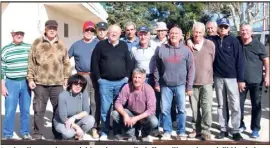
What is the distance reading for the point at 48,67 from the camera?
483 centimetres

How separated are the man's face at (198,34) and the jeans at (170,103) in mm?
664

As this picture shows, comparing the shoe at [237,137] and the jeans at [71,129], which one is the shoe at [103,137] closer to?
the jeans at [71,129]

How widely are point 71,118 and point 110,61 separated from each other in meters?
0.90

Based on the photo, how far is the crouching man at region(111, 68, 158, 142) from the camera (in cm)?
480

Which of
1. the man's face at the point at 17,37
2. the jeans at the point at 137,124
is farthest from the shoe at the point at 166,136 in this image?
the man's face at the point at 17,37

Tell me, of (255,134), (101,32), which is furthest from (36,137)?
(255,134)

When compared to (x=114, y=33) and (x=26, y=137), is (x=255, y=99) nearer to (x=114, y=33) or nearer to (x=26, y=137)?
(x=114, y=33)

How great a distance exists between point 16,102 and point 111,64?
55.9 inches

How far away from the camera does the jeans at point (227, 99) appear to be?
4.93 metres

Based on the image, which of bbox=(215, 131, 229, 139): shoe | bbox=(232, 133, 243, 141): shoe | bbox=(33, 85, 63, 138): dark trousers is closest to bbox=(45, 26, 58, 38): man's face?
bbox=(33, 85, 63, 138): dark trousers

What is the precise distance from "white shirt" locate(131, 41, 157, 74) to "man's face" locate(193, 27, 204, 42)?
60cm

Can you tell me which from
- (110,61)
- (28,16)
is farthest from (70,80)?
(28,16)

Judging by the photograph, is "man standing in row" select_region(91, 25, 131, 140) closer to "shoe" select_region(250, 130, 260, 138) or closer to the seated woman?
the seated woman

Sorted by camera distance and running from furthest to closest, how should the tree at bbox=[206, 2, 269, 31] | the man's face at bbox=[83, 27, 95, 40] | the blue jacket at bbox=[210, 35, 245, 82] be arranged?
1. the tree at bbox=[206, 2, 269, 31]
2. the man's face at bbox=[83, 27, 95, 40]
3. the blue jacket at bbox=[210, 35, 245, 82]
